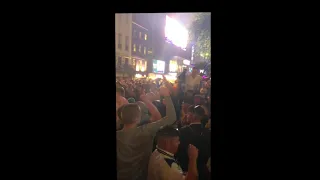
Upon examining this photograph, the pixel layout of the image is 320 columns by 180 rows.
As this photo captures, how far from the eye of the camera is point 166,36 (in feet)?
7.82

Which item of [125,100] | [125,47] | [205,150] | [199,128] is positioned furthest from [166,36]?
[205,150]

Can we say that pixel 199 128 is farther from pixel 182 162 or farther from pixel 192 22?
pixel 192 22

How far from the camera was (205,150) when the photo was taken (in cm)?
235

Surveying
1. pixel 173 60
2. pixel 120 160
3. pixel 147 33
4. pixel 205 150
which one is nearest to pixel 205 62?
pixel 173 60

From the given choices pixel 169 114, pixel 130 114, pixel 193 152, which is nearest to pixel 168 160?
pixel 193 152

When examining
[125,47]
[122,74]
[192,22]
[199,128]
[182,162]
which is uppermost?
[192,22]

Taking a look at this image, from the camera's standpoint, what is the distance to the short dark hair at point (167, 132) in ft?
7.81

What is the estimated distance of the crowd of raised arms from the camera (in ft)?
7.72

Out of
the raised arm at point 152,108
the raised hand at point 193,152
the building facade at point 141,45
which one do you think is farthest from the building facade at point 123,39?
the raised hand at point 193,152

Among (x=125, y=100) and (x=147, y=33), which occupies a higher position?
(x=147, y=33)

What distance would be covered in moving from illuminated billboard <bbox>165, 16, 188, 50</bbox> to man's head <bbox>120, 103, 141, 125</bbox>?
1.83ft

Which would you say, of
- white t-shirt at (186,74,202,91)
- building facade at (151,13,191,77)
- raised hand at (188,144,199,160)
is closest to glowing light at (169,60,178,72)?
building facade at (151,13,191,77)

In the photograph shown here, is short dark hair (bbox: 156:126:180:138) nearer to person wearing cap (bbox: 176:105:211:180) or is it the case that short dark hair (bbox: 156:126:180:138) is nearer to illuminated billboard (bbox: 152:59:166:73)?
person wearing cap (bbox: 176:105:211:180)

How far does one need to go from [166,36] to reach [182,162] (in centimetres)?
94
